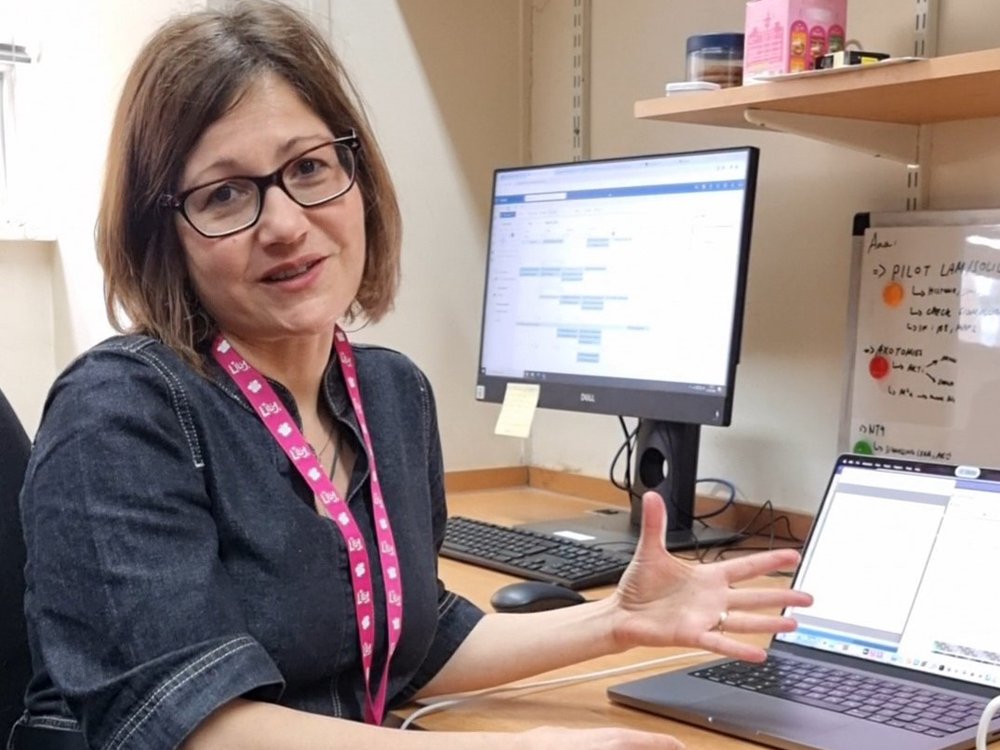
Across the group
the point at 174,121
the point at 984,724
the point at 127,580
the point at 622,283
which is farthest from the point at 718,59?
the point at 127,580

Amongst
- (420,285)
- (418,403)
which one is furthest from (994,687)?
(420,285)

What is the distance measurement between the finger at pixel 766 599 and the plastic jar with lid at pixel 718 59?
761mm

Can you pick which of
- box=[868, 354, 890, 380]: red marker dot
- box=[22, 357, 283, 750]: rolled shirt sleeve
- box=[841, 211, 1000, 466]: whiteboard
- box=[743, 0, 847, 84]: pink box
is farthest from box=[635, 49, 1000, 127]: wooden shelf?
box=[22, 357, 283, 750]: rolled shirt sleeve

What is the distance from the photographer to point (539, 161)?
227 centimetres

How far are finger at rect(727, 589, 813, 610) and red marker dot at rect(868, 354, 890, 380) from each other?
0.54 meters

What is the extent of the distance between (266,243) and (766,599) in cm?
57

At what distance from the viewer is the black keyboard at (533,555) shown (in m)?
1.53

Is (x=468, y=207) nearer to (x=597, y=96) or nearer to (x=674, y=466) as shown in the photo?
(x=597, y=96)

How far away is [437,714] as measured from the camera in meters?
1.15

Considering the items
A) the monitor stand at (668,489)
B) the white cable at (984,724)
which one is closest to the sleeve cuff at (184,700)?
the white cable at (984,724)

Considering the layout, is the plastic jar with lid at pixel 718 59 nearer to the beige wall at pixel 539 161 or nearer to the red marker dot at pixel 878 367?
the beige wall at pixel 539 161

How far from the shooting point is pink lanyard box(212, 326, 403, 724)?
1.10 metres

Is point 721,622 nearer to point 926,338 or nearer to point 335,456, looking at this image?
point 335,456

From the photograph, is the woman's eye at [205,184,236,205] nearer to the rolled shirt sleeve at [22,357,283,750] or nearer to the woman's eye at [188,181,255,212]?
the woman's eye at [188,181,255,212]
